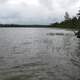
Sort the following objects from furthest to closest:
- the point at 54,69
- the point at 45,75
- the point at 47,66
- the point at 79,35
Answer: the point at 79,35
the point at 47,66
the point at 54,69
the point at 45,75

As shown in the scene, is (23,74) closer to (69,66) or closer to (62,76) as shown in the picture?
(62,76)

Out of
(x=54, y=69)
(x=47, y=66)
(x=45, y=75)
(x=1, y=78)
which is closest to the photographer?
(x=1, y=78)

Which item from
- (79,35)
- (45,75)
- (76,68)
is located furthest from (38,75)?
(79,35)

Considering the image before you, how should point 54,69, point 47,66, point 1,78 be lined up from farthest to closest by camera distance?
point 47,66 → point 54,69 → point 1,78

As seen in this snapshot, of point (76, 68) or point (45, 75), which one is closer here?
point (45, 75)

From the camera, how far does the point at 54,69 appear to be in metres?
20.2

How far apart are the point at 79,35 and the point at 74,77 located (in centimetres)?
5120

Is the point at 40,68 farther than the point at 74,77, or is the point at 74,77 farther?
the point at 40,68

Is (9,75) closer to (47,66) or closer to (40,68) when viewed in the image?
(40,68)

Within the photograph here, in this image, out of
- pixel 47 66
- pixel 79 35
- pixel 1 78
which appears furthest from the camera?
pixel 79 35

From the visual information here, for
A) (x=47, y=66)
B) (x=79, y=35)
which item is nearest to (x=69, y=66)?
(x=47, y=66)

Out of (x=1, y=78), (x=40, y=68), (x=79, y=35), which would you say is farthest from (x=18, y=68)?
(x=79, y=35)

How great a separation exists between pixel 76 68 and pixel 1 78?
9016 millimetres

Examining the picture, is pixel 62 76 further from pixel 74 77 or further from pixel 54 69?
pixel 54 69
